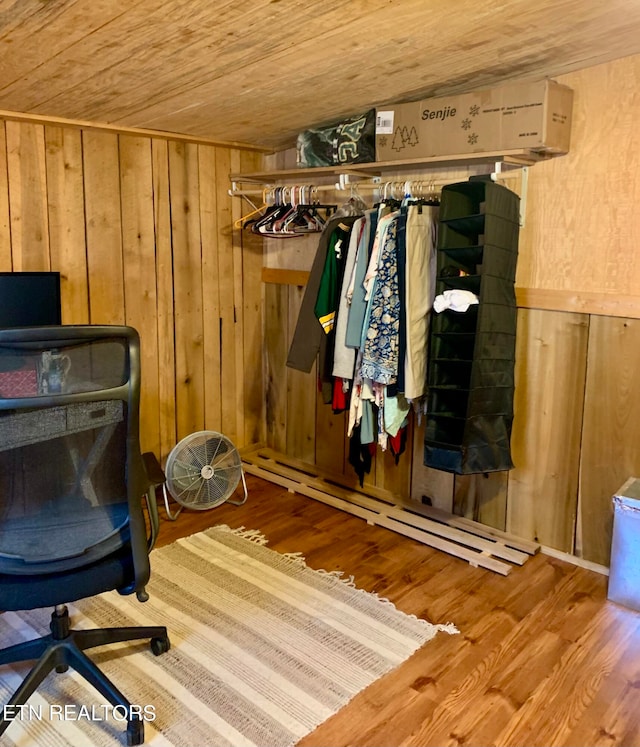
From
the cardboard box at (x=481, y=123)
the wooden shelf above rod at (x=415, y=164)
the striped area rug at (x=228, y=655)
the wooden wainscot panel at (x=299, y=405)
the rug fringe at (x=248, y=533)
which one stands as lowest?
the striped area rug at (x=228, y=655)

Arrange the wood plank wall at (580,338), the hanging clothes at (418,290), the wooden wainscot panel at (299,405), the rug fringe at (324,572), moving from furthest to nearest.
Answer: the wooden wainscot panel at (299,405) < the hanging clothes at (418,290) < the wood plank wall at (580,338) < the rug fringe at (324,572)

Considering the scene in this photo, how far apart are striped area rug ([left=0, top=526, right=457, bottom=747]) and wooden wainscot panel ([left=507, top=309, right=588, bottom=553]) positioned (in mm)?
824

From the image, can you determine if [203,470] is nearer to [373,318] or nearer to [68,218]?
[373,318]

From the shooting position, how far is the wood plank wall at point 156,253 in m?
2.95

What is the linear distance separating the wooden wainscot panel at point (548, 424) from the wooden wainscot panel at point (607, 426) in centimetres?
4

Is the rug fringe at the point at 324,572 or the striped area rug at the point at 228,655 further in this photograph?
the rug fringe at the point at 324,572

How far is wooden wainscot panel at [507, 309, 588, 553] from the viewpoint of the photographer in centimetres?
280

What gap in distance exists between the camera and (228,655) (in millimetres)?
2252

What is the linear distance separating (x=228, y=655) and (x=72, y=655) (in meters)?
0.51

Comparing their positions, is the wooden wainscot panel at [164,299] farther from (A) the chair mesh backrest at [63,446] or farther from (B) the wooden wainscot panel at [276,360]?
(A) the chair mesh backrest at [63,446]

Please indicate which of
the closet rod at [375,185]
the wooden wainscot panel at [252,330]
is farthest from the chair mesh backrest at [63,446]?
the wooden wainscot panel at [252,330]

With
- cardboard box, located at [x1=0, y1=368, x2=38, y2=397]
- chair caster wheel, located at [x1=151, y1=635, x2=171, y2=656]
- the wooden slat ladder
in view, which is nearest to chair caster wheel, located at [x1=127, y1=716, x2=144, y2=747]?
chair caster wheel, located at [x1=151, y1=635, x2=171, y2=656]

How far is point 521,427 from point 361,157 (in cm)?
145

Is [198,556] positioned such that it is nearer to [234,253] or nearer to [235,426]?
[235,426]
